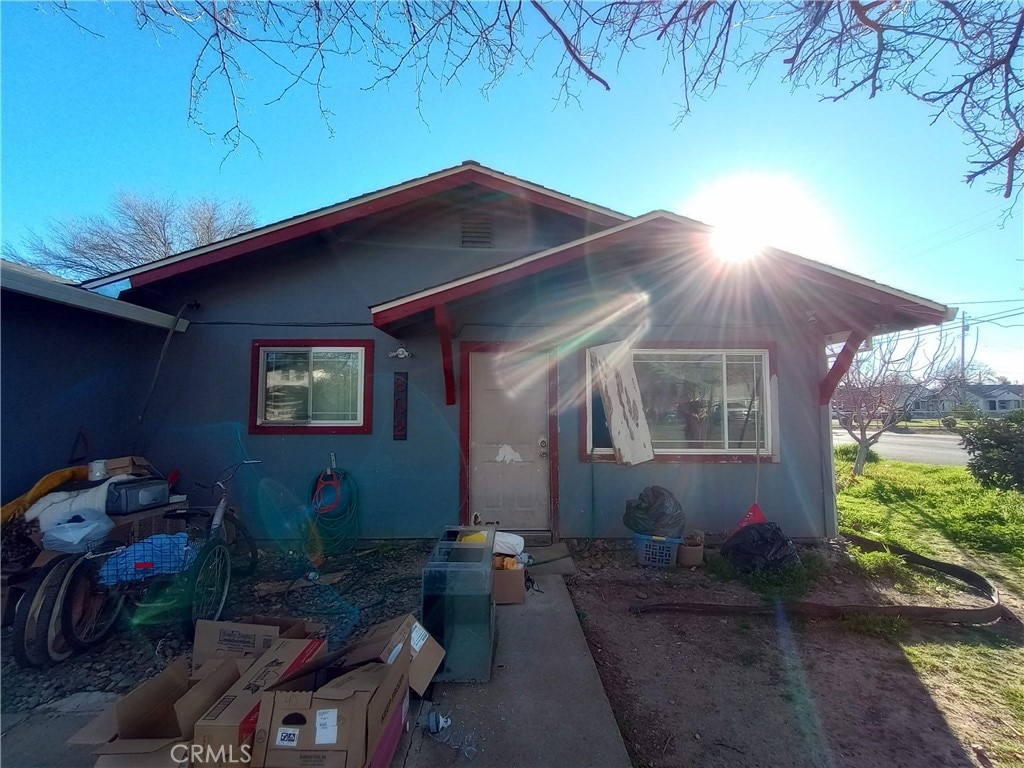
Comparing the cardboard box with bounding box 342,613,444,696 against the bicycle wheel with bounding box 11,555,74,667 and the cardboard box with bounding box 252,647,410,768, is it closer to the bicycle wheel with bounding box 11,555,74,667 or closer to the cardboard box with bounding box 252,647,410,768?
the cardboard box with bounding box 252,647,410,768

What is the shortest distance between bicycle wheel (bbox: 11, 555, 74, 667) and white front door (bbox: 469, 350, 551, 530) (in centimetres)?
361

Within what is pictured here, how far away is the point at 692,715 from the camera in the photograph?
2.64 m

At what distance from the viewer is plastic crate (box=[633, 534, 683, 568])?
4773 millimetres

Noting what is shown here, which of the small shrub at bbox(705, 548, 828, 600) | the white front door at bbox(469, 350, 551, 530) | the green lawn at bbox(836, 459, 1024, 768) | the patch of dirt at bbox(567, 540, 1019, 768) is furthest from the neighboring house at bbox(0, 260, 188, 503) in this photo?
the green lawn at bbox(836, 459, 1024, 768)

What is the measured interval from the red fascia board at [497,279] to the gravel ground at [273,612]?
2.49 m

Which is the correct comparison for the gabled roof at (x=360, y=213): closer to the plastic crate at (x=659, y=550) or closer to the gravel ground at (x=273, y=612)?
the gravel ground at (x=273, y=612)

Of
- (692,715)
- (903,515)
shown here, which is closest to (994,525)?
(903,515)

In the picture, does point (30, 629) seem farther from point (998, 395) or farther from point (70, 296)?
point (998, 395)

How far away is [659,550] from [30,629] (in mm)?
4955

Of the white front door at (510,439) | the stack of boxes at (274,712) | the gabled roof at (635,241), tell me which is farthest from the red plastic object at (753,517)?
the stack of boxes at (274,712)

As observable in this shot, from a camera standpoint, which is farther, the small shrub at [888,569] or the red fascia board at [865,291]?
the red fascia board at [865,291]

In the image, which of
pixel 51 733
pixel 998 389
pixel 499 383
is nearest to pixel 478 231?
pixel 499 383

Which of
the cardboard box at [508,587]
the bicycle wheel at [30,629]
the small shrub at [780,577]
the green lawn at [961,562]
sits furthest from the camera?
the small shrub at [780,577]

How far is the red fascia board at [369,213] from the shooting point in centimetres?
506
